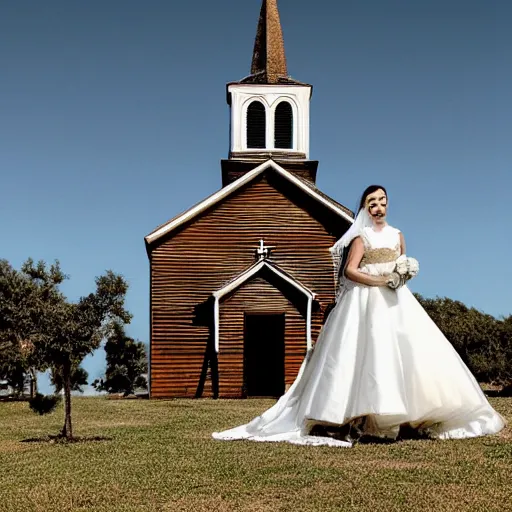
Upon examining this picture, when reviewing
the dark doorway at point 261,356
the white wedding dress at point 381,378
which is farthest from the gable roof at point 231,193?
the white wedding dress at point 381,378

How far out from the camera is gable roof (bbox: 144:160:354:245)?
21625 millimetres

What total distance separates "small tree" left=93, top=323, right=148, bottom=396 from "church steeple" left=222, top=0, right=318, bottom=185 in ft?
32.7

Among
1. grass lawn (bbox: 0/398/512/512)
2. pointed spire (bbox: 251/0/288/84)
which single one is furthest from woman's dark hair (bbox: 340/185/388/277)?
pointed spire (bbox: 251/0/288/84)

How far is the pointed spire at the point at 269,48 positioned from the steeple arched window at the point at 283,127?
121 centimetres

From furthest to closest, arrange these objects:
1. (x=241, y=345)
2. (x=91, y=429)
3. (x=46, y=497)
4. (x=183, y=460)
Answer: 1. (x=241, y=345)
2. (x=91, y=429)
3. (x=183, y=460)
4. (x=46, y=497)

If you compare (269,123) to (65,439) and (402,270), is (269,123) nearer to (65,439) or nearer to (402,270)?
(65,439)

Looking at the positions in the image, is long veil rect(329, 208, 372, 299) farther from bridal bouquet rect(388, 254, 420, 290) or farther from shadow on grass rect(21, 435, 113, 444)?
shadow on grass rect(21, 435, 113, 444)

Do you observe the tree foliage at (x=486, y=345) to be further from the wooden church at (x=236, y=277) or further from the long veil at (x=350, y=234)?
the long veil at (x=350, y=234)

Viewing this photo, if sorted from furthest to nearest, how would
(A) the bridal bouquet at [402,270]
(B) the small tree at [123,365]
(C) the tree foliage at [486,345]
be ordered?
(B) the small tree at [123,365], (C) the tree foliage at [486,345], (A) the bridal bouquet at [402,270]

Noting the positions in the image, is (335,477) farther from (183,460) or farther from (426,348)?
(426,348)

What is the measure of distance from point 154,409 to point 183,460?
9427 millimetres

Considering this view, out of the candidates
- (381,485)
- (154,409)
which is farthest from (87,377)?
(381,485)

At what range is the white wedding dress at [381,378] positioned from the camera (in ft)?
24.8

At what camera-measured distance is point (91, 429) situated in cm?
1138
